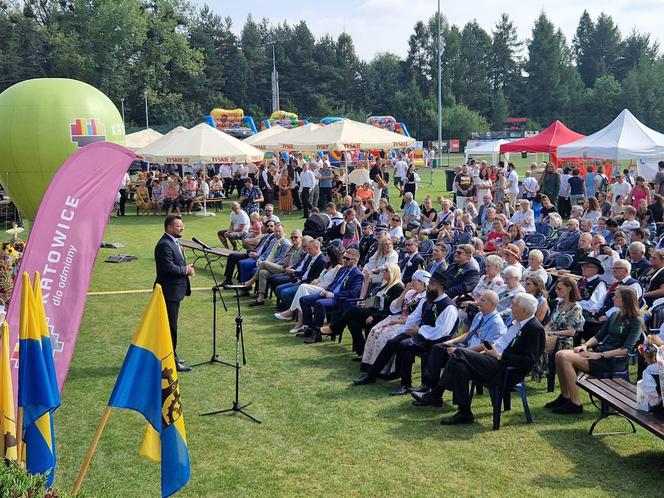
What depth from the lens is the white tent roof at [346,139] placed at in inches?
895

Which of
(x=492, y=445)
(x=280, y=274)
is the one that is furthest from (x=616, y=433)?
(x=280, y=274)

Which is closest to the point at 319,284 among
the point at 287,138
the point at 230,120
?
the point at 287,138

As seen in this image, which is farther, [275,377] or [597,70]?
[597,70]

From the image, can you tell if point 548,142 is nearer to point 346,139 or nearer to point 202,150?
point 346,139

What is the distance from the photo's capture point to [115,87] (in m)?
66.2

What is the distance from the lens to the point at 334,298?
10898mm

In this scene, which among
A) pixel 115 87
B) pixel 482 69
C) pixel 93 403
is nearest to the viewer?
pixel 93 403

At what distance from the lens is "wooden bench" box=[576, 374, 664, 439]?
6121 mm

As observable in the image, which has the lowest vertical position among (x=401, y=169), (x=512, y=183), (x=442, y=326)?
(x=442, y=326)

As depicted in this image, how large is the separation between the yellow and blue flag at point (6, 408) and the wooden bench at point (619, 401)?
15.5 ft

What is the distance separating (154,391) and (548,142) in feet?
78.6

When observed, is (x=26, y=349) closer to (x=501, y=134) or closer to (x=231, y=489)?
(x=231, y=489)

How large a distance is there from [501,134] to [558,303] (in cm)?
6133

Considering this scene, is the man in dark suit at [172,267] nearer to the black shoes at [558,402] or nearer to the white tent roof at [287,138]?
the black shoes at [558,402]
